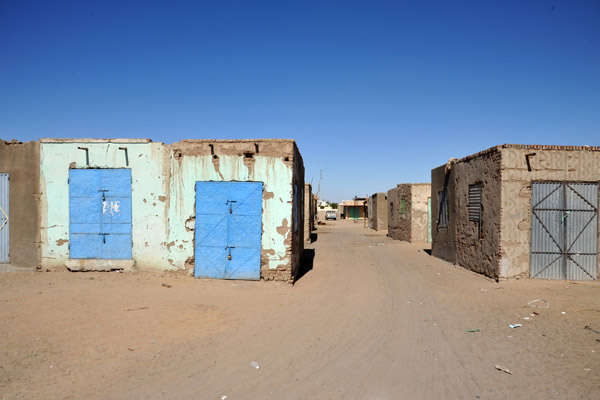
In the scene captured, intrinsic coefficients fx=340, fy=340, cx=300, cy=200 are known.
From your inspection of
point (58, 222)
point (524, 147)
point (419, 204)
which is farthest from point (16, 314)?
point (419, 204)

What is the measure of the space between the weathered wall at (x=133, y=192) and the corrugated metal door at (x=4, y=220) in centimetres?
102

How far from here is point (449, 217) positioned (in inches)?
514

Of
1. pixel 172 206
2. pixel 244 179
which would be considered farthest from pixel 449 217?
pixel 172 206

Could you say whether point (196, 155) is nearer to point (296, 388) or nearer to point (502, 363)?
point (296, 388)

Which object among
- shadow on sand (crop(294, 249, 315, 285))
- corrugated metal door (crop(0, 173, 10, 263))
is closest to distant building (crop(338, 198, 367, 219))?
shadow on sand (crop(294, 249, 315, 285))

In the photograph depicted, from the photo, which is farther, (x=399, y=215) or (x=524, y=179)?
(x=399, y=215)

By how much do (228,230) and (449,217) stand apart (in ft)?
28.3

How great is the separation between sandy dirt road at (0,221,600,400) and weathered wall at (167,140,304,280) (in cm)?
73

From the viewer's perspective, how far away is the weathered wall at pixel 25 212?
9688mm

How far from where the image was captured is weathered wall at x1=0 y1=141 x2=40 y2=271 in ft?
31.8

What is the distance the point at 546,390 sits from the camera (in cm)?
385

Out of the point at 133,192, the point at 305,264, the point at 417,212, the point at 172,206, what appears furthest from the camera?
the point at 417,212

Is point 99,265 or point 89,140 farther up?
point 89,140

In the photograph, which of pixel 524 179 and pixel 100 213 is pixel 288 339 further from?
pixel 524 179
